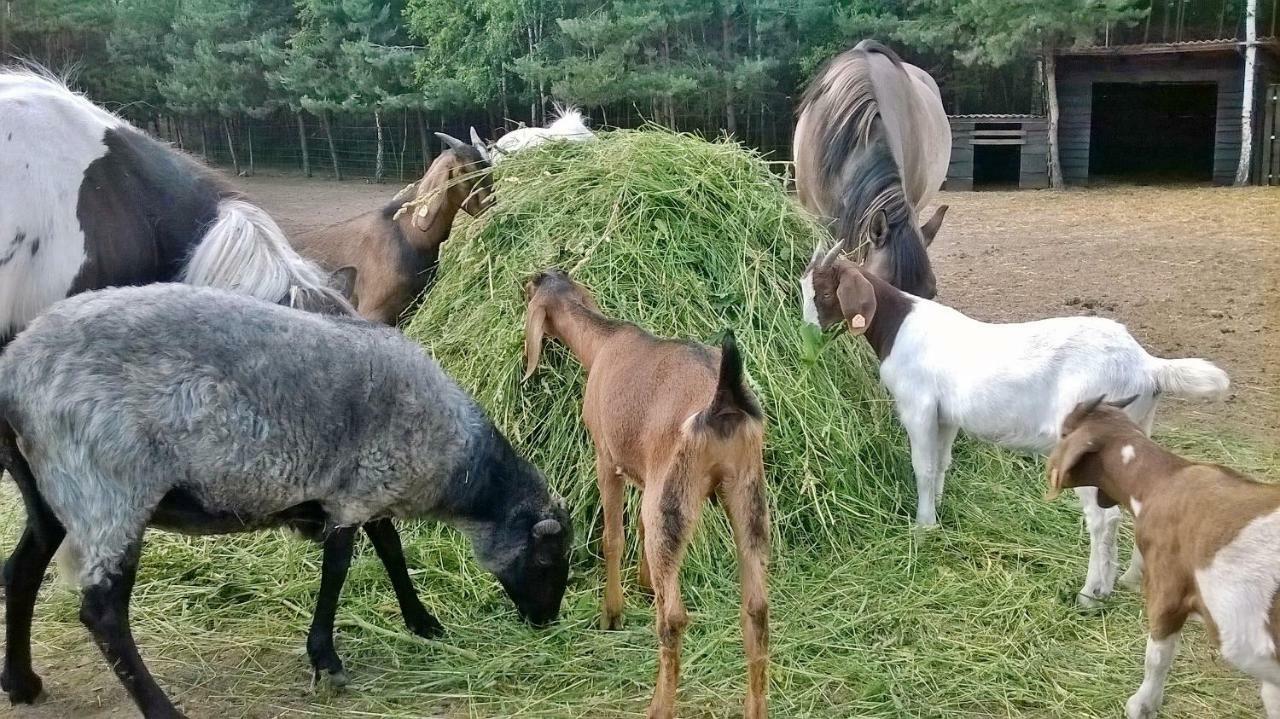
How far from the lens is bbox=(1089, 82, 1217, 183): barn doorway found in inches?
752

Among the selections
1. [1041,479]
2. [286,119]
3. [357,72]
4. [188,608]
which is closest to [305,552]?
[188,608]

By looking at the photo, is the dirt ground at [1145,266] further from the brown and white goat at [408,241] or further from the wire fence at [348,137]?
the brown and white goat at [408,241]

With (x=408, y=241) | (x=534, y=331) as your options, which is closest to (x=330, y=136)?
(x=408, y=241)

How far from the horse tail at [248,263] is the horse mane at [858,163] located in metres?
3.03

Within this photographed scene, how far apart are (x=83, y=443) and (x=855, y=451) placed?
3196 millimetres

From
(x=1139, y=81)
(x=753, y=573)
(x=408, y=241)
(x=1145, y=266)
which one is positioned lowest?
(x=1145, y=266)

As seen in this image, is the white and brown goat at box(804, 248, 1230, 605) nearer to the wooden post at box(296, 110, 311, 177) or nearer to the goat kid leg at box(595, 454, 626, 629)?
the goat kid leg at box(595, 454, 626, 629)

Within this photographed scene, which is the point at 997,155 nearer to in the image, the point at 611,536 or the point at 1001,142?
the point at 1001,142

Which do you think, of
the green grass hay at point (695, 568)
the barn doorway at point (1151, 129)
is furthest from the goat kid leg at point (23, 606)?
the barn doorway at point (1151, 129)

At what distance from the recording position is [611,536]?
392 centimetres

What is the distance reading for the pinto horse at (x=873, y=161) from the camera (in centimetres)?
590

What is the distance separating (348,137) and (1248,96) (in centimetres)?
1512

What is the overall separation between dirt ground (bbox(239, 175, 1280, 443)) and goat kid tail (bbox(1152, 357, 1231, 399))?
2.64 metres

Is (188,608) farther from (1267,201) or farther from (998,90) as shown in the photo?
(998,90)
